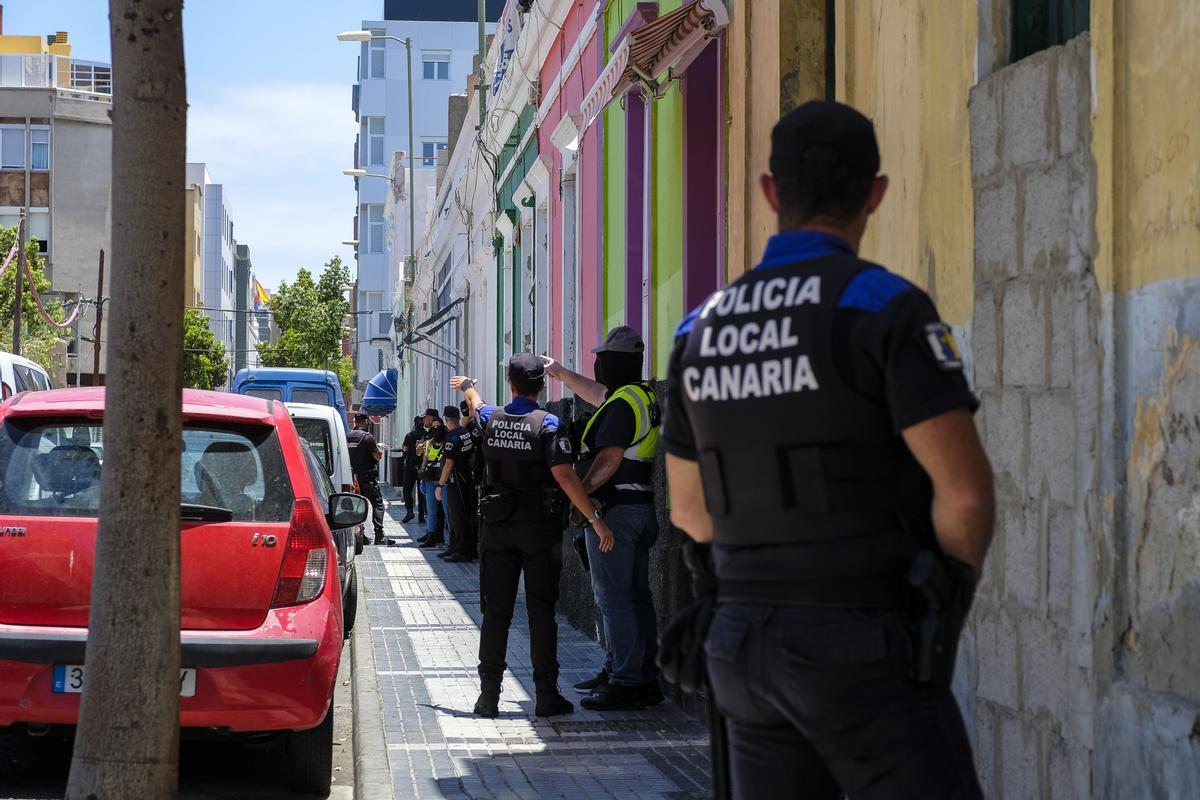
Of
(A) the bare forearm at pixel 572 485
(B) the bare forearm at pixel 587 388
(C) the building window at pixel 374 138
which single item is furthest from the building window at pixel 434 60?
(A) the bare forearm at pixel 572 485

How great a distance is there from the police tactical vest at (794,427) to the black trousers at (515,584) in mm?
5284

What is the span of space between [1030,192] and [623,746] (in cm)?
378

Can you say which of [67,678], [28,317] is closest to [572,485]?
[67,678]

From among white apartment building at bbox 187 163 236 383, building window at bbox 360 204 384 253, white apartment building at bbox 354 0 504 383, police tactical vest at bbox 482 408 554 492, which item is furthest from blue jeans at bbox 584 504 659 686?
white apartment building at bbox 187 163 236 383

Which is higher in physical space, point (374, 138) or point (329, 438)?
point (374, 138)

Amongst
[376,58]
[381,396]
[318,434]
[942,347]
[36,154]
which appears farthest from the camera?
[376,58]

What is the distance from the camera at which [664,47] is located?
10.2 m

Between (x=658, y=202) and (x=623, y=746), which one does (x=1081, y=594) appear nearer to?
(x=623, y=746)

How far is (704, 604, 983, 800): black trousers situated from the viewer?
2.84 m

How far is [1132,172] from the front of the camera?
15.3ft

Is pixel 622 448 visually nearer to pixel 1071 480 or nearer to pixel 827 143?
pixel 1071 480

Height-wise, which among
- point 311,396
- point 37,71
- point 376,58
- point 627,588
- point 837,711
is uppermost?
point 376,58

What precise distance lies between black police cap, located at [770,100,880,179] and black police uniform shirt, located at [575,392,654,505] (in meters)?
5.39

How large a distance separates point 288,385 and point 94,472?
24.0m
